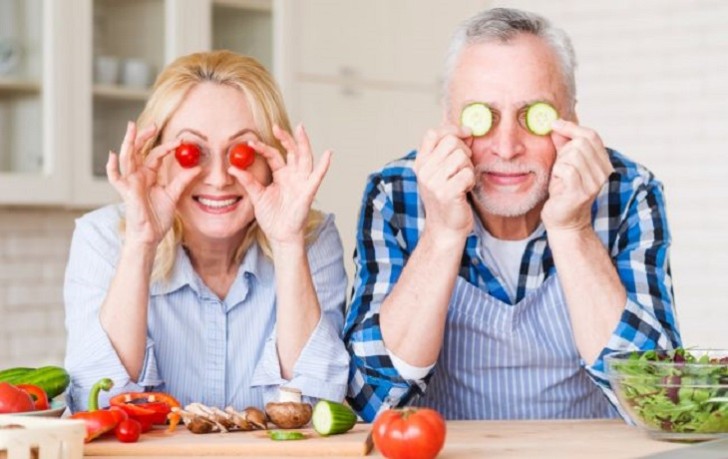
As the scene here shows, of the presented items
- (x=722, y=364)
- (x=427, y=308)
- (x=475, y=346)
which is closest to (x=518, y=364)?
(x=475, y=346)

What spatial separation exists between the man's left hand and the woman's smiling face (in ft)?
2.19

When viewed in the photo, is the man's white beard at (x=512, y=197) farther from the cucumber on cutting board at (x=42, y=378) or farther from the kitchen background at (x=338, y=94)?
the kitchen background at (x=338, y=94)

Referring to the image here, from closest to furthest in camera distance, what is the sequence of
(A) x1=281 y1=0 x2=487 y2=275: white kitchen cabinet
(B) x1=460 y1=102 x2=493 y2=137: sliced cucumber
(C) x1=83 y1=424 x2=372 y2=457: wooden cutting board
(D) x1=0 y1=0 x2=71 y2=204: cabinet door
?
(C) x1=83 y1=424 x2=372 y2=457: wooden cutting board, (B) x1=460 y1=102 x2=493 y2=137: sliced cucumber, (D) x1=0 y1=0 x2=71 y2=204: cabinet door, (A) x1=281 y1=0 x2=487 y2=275: white kitchen cabinet

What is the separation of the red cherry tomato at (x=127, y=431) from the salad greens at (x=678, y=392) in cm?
85

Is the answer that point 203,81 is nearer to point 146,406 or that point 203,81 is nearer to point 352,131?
point 146,406

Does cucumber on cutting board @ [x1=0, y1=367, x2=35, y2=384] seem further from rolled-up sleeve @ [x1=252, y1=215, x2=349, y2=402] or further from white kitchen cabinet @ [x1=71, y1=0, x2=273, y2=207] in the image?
white kitchen cabinet @ [x1=71, y1=0, x2=273, y2=207]

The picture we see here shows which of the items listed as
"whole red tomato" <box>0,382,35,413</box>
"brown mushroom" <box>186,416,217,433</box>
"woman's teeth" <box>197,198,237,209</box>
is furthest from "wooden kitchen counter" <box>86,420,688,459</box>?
"woman's teeth" <box>197,198,237,209</box>

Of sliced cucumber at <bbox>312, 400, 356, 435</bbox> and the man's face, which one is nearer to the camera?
sliced cucumber at <bbox>312, 400, 356, 435</bbox>

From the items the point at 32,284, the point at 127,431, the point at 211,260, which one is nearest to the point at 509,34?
the point at 211,260

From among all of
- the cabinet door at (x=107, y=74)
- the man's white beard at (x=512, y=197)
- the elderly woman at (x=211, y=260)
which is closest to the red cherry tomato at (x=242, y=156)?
the elderly woman at (x=211, y=260)

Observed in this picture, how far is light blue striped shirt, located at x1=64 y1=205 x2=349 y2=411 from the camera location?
9.08 feet

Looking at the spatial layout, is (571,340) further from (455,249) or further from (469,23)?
(469,23)

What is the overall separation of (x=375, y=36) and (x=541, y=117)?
2.83 m

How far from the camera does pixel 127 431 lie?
7.00ft
